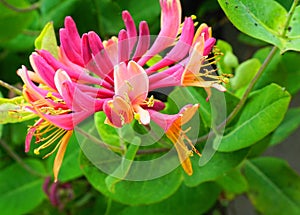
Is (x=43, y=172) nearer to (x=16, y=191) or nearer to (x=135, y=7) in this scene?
(x=16, y=191)

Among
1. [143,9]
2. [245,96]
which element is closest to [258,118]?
[245,96]

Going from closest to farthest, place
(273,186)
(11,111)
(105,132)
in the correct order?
(11,111)
(105,132)
(273,186)

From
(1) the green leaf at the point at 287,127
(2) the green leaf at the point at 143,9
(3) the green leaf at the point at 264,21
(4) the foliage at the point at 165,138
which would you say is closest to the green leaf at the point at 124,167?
(4) the foliage at the point at 165,138

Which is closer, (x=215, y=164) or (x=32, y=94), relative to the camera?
(x=32, y=94)

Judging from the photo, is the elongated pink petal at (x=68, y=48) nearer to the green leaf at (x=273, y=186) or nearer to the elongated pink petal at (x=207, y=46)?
the elongated pink petal at (x=207, y=46)

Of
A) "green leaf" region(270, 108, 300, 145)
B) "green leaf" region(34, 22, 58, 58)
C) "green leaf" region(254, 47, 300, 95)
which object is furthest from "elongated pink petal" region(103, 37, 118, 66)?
"green leaf" region(270, 108, 300, 145)

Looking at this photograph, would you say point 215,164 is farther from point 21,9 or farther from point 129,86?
point 21,9

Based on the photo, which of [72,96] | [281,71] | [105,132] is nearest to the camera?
[72,96]
